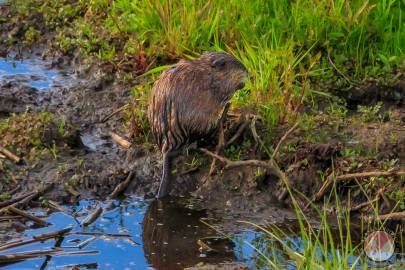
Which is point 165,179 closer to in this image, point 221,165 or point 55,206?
point 221,165

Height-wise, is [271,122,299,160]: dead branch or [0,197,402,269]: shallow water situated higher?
[271,122,299,160]: dead branch

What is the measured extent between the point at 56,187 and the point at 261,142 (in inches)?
45.8

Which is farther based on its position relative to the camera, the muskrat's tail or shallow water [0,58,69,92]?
shallow water [0,58,69,92]

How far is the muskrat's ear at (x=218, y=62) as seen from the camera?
573 cm

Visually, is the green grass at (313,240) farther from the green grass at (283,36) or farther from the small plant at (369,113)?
the green grass at (283,36)

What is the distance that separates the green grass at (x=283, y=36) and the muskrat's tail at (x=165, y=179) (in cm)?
82

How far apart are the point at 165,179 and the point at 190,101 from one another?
0.45 meters

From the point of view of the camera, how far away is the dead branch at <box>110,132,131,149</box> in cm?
606

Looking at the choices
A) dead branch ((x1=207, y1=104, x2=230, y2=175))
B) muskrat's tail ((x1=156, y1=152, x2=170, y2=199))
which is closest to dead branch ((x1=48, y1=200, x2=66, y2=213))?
muskrat's tail ((x1=156, y1=152, x2=170, y2=199))

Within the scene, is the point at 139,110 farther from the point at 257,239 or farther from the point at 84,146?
the point at 257,239

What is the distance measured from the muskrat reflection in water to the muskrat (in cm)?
19

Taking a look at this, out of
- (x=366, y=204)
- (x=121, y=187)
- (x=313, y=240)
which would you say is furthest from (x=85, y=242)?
(x=366, y=204)

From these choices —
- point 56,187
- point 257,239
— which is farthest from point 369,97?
point 56,187

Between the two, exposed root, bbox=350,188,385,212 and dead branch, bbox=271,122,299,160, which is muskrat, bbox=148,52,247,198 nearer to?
dead branch, bbox=271,122,299,160
